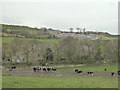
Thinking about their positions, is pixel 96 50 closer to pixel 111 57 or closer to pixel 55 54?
pixel 111 57

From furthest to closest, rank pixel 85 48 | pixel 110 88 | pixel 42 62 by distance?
pixel 85 48
pixel 42 62
pixel 110 88

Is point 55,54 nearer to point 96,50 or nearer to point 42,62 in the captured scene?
point 42,62

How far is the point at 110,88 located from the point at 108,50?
48648 mm

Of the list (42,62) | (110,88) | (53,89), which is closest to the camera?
(53,89)

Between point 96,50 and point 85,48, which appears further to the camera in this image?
point 85,48

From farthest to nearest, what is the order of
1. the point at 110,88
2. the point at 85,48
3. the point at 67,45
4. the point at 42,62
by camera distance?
the point at 85,48 → the point at 67,45 → the point at 42,62 → the point at 110,88

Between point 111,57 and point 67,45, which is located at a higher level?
point 67,45

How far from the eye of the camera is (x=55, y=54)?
217 ft

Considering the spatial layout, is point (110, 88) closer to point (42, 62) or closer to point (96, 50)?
point (42, 62)

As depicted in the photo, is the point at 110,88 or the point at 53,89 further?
the point at 110,88

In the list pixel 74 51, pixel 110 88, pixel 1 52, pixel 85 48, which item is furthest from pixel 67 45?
pixel 110 88

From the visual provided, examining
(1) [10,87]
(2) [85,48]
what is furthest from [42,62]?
(1) [10,87]

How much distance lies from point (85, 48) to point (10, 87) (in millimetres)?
54905

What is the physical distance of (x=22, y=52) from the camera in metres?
67.8
